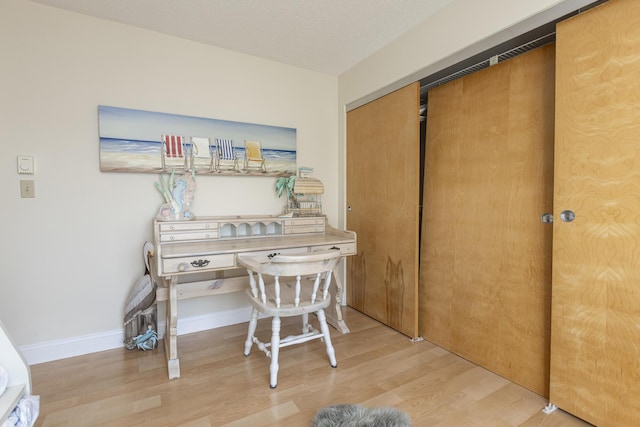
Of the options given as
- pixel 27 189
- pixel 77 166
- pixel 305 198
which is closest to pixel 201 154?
pixel 77 166

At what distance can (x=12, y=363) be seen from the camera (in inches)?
32.7

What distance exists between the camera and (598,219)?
1.35 m

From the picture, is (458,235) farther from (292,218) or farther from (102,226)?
(102,226)

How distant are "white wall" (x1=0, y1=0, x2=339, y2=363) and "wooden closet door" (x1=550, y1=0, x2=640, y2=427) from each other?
222cm

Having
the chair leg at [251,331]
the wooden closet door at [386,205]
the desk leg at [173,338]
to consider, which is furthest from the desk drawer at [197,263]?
the wooden closet door at [386,205]

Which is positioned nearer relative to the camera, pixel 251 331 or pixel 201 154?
pixel 251 331

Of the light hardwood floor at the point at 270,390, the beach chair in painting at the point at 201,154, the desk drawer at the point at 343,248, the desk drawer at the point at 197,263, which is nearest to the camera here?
the light hardwood floor at the point at 270,390

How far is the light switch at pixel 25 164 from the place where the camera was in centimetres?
187

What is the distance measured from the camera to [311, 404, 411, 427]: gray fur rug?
4.46 ft

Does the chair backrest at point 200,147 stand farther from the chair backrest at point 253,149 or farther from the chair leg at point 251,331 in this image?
the chair leg at point 251,331

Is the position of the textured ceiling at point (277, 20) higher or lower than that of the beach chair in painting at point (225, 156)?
higher

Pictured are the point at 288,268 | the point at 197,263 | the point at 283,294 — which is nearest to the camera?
the point at 288,268

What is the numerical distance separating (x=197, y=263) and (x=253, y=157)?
1071 millimetres

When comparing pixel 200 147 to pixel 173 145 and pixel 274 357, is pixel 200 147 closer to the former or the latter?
pixel 173 145
